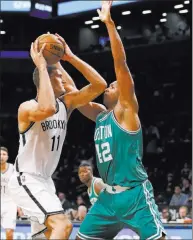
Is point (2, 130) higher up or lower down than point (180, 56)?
lower down

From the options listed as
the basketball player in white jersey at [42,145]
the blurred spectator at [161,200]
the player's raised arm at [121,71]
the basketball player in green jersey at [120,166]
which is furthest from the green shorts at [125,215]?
the blurred spectator at [161,200]

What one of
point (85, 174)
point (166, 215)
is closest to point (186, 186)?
point (166, 215)

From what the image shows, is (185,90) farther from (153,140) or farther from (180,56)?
(153,140)

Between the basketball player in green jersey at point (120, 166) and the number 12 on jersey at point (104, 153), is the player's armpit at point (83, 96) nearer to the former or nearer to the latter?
the basketball player in green jersey at point (120, 166)

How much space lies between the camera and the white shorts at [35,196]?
4809 mm

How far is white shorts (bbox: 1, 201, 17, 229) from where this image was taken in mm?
9984

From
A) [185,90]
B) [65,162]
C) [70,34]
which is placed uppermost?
[70,34]

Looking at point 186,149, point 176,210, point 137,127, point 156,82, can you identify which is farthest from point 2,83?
point 137,127

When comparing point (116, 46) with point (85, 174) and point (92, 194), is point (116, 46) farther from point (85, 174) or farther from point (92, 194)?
point (85, 174)

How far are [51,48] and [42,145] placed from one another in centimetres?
82

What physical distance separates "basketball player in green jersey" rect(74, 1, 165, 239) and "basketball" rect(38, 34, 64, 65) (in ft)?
1.43

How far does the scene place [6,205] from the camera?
10.1 metres

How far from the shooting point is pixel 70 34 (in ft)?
73.8

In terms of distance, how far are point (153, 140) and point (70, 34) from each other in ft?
20.8
